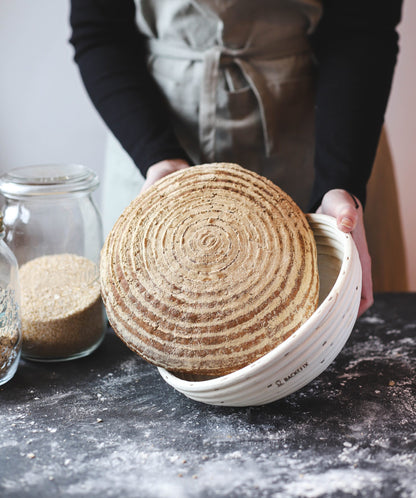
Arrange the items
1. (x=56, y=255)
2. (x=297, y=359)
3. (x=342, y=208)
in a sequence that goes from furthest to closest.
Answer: (x=56, y=255)
(x=342, y=208)
(x=297, y=359)

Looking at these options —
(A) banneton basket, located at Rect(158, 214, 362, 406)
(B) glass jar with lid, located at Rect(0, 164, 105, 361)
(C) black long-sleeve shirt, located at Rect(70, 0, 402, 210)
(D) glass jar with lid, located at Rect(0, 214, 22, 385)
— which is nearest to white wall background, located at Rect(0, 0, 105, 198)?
(C) black long-sleeve shirt, located at Rect(70, 0, 402, 210)

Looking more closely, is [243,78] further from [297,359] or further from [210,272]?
[297,359]

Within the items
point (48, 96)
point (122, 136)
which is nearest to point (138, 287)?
point (122, 136)

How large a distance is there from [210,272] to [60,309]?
236 mm

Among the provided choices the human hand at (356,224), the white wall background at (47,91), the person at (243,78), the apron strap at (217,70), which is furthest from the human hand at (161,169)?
the white wall background at (47,91)

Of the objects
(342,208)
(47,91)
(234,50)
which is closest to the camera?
(342,208)

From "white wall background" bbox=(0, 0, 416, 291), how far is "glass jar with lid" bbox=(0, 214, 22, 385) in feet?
2.78

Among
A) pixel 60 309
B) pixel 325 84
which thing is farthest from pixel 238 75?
pixel 60 309

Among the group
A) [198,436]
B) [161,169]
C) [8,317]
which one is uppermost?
[161,169]

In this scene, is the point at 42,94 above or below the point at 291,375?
above

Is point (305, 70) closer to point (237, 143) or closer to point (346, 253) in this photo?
point (237, 143)

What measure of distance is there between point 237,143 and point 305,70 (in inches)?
6.5

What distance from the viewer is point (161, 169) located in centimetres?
76

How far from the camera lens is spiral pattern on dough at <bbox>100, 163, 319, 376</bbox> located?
1.78 ft
